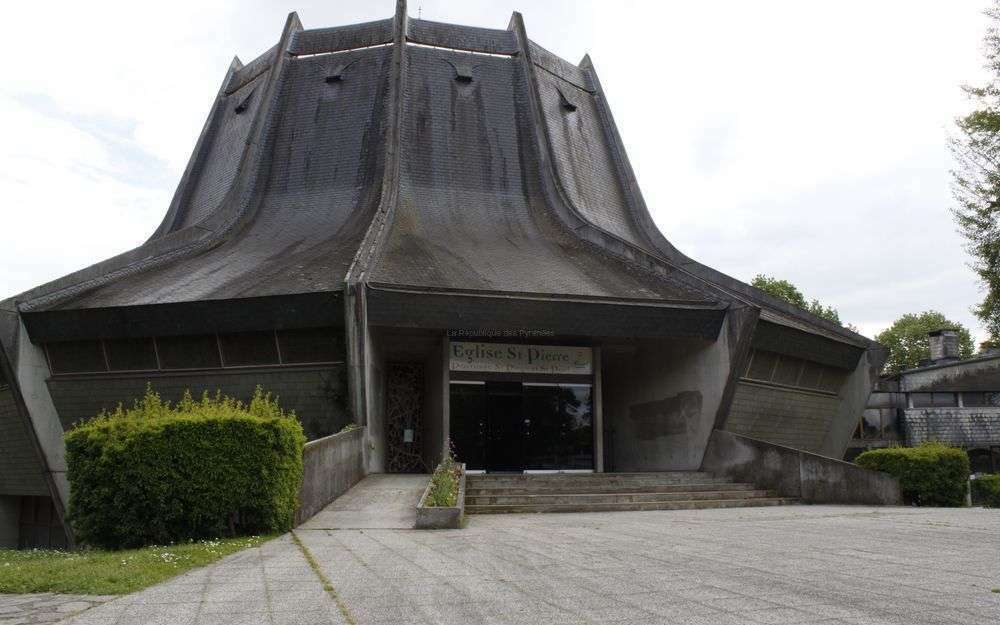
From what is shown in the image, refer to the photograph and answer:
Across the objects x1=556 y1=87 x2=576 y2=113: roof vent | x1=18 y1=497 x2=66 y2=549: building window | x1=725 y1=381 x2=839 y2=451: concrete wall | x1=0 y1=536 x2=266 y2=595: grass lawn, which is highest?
x1=556 y1=87 x2=576 y2=113: roof vent

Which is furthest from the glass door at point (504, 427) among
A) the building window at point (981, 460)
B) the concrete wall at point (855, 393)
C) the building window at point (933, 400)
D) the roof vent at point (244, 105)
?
the building window at point (981, 460)

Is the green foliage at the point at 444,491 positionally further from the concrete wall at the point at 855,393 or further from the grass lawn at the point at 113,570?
the concrete wall at the point at 855,393

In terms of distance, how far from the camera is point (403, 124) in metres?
23.6

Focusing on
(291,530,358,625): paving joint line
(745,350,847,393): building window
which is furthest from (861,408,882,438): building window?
(291,530,358,625): paving joint line

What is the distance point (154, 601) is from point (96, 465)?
4.58m

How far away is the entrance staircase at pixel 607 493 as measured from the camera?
43.8 feet

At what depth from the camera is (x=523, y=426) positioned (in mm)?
19250

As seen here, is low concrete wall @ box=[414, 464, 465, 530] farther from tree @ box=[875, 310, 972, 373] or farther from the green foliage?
tree @ box=[875, 310, 972, 373]

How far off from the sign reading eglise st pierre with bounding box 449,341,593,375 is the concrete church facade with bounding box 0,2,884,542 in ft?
0.17

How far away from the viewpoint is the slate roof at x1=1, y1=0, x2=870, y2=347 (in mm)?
17547

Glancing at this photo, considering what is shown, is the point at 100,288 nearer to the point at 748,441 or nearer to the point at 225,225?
the point at 225,225

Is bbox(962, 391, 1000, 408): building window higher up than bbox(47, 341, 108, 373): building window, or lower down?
lower down

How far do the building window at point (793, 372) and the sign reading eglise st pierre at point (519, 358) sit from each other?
3857mm

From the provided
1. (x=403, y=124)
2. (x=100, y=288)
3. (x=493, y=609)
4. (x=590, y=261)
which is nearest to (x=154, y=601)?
(x=493, y=609)
